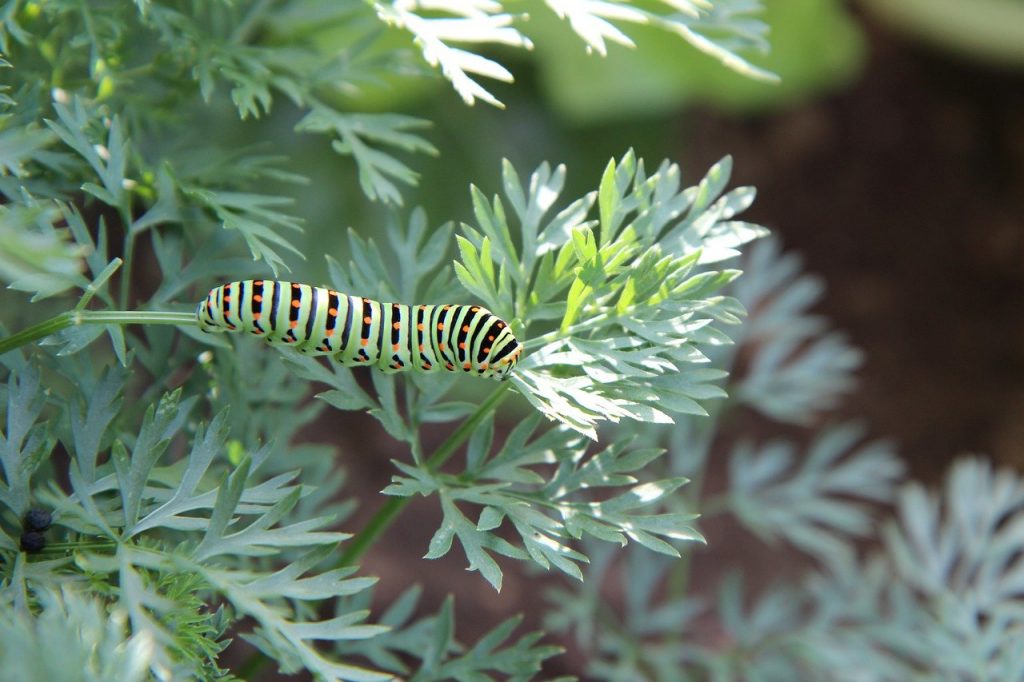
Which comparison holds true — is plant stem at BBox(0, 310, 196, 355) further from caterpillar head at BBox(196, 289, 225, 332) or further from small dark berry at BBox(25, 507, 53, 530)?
small dark berry at BBox(25, 507, 53, 530)

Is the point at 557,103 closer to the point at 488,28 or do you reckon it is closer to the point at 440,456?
the point at 488,28

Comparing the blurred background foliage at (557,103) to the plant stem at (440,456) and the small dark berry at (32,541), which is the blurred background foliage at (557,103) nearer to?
the plant stem at (440,456)

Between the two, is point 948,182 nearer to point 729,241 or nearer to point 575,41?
point 575,41

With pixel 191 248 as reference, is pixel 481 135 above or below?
below

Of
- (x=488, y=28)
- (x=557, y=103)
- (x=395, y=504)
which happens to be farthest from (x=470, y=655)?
(x=557, y=103)

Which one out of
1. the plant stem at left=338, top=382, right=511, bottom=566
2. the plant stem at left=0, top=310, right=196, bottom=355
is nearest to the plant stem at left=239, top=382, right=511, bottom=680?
the plant stem at left=338, top=382, right=511, bottom=566

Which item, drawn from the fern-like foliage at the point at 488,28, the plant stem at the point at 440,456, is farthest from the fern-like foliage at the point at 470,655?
the fern-like foliage at the point at 488,28

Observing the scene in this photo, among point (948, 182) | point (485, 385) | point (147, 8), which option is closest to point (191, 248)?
point (147, 8)
